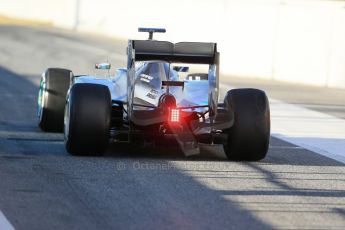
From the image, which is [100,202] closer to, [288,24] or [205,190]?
[205,190]

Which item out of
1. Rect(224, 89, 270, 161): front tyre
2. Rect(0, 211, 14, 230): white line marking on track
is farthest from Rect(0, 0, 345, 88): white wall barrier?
Rect(0, 211, 14, 230): white line marking on track

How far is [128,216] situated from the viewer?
8.98 m

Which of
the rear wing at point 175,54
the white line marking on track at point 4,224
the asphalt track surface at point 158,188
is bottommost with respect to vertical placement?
the asphalt track surface at point 158,188

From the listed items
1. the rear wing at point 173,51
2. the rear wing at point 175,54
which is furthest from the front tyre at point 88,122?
the rear wing at point 173,51

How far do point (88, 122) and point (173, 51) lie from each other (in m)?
1.53

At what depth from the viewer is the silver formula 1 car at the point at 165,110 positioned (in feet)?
39.6

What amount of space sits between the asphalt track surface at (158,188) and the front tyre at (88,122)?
142 millimetres

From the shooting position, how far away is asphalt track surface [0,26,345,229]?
8.91 metres

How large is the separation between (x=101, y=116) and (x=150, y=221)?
132 inches

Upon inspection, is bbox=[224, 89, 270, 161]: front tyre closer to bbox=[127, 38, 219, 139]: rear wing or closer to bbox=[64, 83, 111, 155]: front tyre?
bbox=[127, 38, 219, 139]: rear wing

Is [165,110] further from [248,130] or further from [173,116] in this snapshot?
[248,130]


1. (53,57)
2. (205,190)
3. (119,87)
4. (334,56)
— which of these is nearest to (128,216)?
(205,190)

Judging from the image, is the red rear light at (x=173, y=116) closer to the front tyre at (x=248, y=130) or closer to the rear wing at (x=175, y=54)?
the rear wing at (x=175, y=54)

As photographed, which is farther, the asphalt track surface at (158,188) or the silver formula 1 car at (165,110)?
the silver formula 1 car at (165,110)
